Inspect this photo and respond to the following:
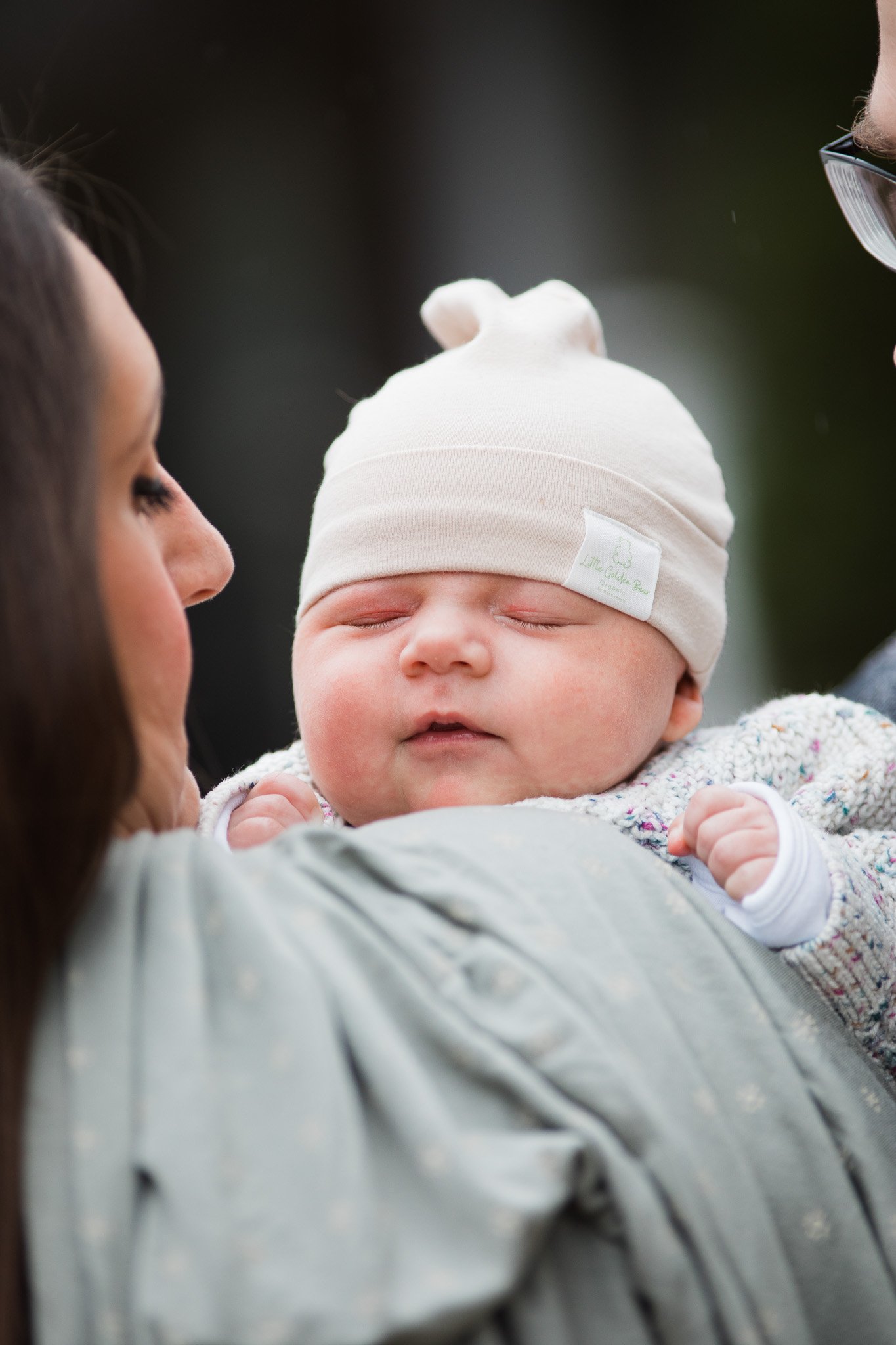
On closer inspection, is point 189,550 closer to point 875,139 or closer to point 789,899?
point 789,899

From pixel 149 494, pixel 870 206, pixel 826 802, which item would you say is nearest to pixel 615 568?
pixel 826 802

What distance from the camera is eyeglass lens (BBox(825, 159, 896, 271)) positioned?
5.96 feet

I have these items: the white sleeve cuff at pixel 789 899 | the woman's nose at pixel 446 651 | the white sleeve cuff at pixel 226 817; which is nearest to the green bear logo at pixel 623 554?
the woman's nose at pixel 446 651

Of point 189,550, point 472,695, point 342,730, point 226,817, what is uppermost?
point 189,550

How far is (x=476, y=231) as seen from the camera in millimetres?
4668

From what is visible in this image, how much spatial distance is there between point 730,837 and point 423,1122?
53 centimetres

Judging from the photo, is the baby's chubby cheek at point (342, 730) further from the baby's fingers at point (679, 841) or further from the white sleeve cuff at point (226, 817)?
the baby's fingers at point (679, 841)

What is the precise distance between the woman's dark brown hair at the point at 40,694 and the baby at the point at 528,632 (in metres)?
0.64

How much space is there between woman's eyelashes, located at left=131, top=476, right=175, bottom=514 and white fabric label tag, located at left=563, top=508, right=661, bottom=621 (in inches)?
22.1

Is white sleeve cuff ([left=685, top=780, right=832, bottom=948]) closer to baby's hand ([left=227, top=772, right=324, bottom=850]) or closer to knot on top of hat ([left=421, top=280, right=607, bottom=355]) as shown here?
baby's hand ([left=227, top=772, right=324, bottom=850])

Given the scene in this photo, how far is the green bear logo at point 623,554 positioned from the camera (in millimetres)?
1462

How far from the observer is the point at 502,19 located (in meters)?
4.60

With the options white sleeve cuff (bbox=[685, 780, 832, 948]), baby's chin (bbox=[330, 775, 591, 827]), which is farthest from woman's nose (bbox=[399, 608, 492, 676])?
white sleeve cuff (bbox=[685, 780, 832, 948])

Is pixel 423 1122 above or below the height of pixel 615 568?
below
